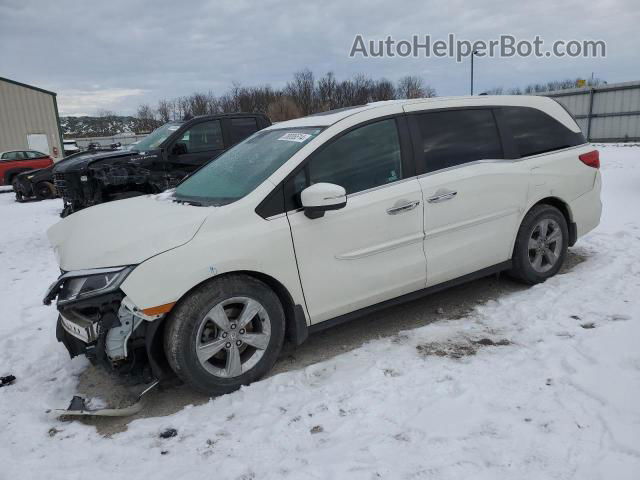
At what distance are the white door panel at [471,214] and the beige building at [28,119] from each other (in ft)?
102

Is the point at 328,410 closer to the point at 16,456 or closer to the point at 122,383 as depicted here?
the point at 122,383

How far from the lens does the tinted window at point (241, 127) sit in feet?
30.5

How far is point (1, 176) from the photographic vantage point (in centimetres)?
1838

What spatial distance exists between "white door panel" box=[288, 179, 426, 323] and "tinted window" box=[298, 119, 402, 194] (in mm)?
98

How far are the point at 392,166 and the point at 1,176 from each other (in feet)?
63.5

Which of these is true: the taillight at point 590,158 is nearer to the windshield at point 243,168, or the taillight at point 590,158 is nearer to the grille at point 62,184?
the windshield at point 243,168

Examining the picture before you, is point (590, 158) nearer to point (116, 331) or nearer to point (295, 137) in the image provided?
point (295, 137)

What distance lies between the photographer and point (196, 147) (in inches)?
355

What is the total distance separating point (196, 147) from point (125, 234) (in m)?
6.21

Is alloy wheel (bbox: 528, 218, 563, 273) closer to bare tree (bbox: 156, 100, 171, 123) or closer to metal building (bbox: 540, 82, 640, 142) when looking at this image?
metal building (bbox: 540, 82, 640, 142)

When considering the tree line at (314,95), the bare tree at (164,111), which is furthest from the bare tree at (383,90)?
the bare tree at (164,111)

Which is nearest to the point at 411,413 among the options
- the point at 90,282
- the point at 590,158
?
the point at 90,282

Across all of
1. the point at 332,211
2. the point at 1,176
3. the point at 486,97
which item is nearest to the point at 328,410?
the point at 332,211

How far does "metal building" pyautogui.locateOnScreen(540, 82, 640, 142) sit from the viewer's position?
19.3m
